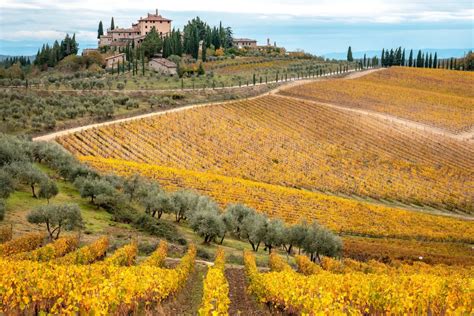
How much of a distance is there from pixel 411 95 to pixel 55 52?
86484mm

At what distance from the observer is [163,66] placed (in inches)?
5192

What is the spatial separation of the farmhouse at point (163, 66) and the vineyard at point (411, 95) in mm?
30084

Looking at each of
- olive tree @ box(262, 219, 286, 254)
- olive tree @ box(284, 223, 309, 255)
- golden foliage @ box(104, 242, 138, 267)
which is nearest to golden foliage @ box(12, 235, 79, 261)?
golden foliage @ box(104, 242, 138, 267)

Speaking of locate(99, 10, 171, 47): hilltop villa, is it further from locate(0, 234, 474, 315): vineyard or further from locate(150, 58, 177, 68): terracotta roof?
locate(0, 234, 474, 315): vineyard

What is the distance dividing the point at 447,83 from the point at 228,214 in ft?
359

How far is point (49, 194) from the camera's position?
3928cm

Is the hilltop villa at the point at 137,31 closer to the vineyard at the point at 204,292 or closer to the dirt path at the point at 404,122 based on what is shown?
the dirt path at the point at 404,122

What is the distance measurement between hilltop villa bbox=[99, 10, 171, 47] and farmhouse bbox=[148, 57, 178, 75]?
3663cm

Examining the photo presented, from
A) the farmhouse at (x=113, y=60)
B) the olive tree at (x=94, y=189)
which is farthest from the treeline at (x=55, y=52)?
the olive tree at (x=94, y=189)

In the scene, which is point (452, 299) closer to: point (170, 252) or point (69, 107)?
point (170, 252)

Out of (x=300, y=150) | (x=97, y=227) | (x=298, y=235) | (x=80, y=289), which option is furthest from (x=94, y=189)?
(x=300, y=150)

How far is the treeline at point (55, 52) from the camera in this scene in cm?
14300

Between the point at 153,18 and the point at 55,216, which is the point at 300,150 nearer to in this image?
the point at 55,216

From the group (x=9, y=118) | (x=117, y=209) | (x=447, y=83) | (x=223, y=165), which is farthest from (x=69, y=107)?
(x=447, y=83)
